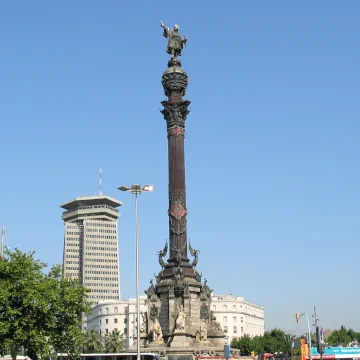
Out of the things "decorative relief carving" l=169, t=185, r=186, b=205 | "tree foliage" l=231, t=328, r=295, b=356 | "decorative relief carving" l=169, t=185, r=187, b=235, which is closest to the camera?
"decorative relief carving" l=169, t=185, r=187, b=235

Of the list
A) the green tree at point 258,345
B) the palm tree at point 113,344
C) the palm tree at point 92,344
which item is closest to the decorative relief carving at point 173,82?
the palm tree at point 92,344

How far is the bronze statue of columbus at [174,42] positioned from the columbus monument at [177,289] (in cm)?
142

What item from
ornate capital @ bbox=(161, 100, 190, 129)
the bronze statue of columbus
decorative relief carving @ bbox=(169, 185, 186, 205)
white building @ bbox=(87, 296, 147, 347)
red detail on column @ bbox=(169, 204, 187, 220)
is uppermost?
the bronze statue of columbus

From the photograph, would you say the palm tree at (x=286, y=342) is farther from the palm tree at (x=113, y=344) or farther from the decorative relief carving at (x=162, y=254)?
the decorative relief carving at (x=162, y=254)

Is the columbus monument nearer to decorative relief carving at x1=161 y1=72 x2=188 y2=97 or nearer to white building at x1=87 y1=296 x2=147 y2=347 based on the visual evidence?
decorative relief carving at x1=161 y1=72 x2=188 y2=97

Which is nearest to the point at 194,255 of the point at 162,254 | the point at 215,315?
the point at 162,254

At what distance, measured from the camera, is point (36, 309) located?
176ft

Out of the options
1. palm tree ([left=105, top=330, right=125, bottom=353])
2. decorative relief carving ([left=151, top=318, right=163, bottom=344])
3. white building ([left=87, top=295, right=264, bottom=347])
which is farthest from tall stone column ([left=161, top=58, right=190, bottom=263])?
white building ([left=87, top=295, right=264, bottom=347])

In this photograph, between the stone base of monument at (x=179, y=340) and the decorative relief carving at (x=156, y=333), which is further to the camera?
the decorative relief carving at (x=156, y=333)

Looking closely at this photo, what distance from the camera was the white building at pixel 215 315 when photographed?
476ft

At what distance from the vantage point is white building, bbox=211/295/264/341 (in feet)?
477

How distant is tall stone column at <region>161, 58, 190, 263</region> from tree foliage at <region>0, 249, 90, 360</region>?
14.1 m

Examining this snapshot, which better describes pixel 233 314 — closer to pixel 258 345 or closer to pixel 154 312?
pixel 258 345

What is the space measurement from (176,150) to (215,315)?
8187cm
